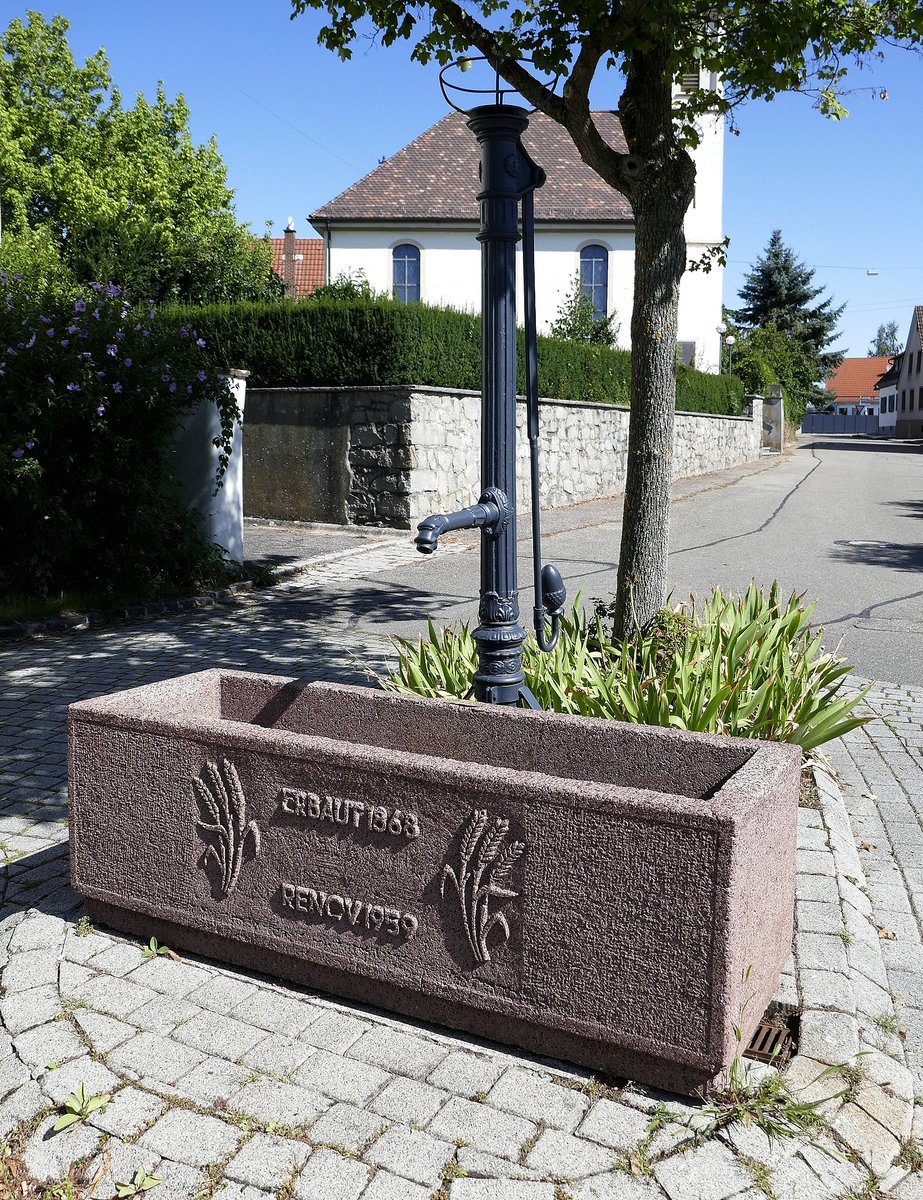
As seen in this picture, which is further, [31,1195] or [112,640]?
[112,640]

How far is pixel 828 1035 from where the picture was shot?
292cm

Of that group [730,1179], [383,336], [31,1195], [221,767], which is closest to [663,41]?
Answer: [221,767]

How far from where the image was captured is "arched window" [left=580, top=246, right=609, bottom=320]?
3416 centimetres

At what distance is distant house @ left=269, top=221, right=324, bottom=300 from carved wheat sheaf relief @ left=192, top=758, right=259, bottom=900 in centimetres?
4194

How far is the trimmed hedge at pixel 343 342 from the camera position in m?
14.7

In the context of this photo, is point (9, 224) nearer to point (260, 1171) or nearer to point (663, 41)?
point (663, 41)

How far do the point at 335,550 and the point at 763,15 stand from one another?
28.7ft

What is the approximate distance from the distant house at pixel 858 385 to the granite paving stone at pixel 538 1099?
397ft

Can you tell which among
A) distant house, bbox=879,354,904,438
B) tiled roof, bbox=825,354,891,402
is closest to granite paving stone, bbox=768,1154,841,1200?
distant house, bbox=879,354,904,438

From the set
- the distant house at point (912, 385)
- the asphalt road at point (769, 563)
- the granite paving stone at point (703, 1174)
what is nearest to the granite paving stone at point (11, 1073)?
the granite paving stone at point (703, 1174)

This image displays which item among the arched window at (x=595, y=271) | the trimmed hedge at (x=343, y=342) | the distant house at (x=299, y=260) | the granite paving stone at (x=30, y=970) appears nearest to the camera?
the granite paving stone at (x=30, y=970)

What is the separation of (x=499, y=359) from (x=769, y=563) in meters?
9.31

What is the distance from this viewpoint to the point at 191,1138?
2.56 metres

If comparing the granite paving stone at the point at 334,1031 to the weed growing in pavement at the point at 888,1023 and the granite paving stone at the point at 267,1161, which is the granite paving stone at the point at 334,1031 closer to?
the granite paving stone at the point at 267,1161
